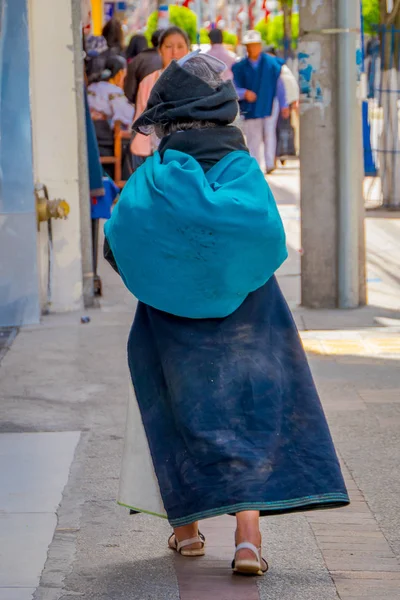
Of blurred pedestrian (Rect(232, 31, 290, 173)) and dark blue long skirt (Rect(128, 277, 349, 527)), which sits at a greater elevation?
blurred pedestrian (Rect(232, 31, 290, 173))

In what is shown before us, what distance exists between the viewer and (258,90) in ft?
54.4

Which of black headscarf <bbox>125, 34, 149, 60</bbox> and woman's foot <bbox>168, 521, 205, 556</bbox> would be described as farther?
black headscarf <bbox>125, 34, 149, 60</bbox>

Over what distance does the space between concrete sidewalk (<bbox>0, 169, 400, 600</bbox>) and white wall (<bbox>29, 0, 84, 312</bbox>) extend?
0.66 metres

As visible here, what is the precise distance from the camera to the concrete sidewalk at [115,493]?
12.5 ft

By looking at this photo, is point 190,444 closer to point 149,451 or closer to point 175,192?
A: point 149,451

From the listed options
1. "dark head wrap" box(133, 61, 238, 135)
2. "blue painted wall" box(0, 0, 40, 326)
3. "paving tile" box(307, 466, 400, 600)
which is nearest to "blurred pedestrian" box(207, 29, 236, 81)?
"blue painted wall" box(0, 0, 40, 326)

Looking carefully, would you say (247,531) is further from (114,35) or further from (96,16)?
(96,16)

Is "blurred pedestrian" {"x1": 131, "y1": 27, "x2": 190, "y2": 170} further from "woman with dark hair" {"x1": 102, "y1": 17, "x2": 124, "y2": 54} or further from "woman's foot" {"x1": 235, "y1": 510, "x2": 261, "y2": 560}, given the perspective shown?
"woman's foot" {"x1": 235, "y1": 510, "x2": 261, "y2": 560}

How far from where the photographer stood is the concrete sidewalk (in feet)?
12.5

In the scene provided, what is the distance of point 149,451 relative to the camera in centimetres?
390

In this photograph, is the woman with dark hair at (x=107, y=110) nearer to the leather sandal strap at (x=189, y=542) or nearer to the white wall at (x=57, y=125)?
the white wall at (x=57, y=125)

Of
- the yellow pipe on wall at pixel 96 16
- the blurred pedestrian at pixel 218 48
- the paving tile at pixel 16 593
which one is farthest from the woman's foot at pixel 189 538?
the yellow pipe on wall at pixel 96 16

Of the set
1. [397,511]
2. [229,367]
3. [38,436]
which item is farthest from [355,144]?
[229,367]

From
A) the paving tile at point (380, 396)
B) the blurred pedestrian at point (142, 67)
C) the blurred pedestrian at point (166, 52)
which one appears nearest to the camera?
the paving tile at point (380, 396)
